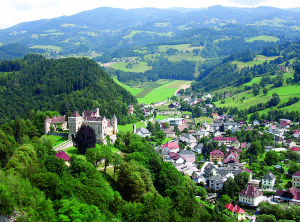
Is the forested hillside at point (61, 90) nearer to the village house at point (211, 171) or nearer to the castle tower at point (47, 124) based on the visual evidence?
the castle tower at point (47, 124)

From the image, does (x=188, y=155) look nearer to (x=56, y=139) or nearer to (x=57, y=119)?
(x=56, y=139)


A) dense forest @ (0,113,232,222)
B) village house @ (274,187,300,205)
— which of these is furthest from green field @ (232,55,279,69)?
dense forest @ (0,113,232,222)

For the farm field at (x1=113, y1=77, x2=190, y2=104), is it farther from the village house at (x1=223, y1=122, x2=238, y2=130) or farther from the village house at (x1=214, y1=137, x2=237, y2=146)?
the village house at (x1=214, y1=137, x2=237, y2=146)

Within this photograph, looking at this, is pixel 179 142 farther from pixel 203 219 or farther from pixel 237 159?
pixel 203 219

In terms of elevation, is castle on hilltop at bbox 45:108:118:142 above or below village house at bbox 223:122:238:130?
above

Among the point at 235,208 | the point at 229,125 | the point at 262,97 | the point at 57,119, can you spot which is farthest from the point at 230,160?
the point at 262,97

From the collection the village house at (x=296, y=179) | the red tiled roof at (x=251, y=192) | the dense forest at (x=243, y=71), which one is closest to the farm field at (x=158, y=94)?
the dense forest at (x=243, y=71)

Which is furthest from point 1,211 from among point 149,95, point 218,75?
point 218,75
